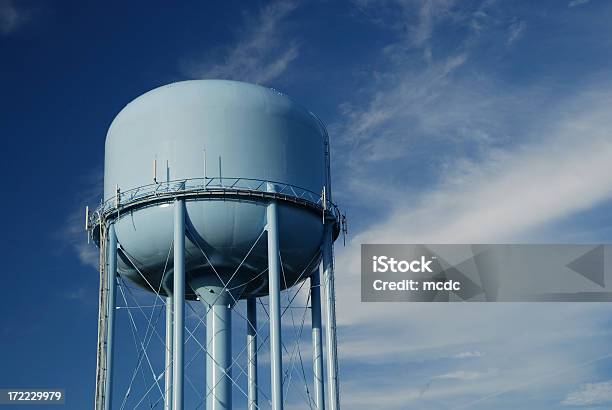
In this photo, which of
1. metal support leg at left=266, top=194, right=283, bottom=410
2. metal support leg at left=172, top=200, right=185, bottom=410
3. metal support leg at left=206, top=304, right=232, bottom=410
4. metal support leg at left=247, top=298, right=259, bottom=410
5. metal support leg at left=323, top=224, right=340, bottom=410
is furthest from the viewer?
metal support leg at left=247, top=298, right=259, bottom=410

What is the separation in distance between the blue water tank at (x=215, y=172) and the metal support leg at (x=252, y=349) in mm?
2611

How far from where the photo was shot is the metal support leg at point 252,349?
26375 millimetres

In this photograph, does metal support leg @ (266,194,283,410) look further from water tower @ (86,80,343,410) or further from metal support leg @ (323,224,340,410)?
metal support leg @ (323,224,340,410)

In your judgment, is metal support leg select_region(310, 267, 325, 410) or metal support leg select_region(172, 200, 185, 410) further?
metal support leg select_region(310, 267, 325, 410)

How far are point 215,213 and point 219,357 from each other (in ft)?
14.3

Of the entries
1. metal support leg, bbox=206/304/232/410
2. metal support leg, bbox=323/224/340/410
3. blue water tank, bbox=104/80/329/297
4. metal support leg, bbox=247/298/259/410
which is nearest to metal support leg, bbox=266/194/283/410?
blue water tank, bbox=104/80/329/297

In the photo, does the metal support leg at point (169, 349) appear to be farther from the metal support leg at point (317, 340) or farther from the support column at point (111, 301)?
the metal support leg at point (317, 340)

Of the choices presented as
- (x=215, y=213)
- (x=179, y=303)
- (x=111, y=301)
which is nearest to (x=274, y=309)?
(x=179, y=303)

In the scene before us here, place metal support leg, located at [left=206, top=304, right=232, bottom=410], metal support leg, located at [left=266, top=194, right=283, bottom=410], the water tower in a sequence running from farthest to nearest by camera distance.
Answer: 1. metal support leg, located at [left=206, top=304, right=232, bottom=410]
2. the water tower
3. metal support leg, located at [left=266, top=194, right=283, bottom=410]

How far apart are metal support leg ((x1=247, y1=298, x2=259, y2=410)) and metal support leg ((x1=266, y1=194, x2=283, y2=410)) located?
452cm

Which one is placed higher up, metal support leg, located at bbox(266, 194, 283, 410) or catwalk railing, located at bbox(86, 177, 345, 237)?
catwalk railing, located at bbox(86, 177, 345, 237)

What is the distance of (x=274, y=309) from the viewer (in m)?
22.2

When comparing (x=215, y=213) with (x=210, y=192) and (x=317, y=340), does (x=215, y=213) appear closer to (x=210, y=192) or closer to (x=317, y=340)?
(x=210, y=192)

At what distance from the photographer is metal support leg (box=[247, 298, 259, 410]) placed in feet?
86.5
